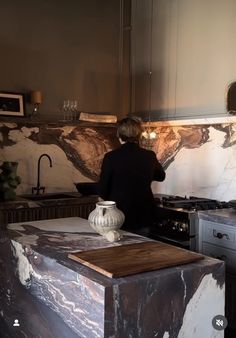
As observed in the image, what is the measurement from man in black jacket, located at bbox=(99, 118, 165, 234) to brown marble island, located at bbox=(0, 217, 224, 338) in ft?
2.42

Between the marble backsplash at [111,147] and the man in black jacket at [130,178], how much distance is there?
0.92m

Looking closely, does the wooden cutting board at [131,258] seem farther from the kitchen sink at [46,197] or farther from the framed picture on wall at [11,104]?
the framed picture on wall at [11,104]

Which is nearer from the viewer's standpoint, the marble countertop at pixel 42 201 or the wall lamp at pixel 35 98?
the marble countertop at pixel 42 201

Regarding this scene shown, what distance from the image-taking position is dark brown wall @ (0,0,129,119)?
379 centimetres

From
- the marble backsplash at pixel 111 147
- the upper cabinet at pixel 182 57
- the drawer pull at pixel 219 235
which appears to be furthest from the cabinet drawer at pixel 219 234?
the upper cabinet at pixel 182 57

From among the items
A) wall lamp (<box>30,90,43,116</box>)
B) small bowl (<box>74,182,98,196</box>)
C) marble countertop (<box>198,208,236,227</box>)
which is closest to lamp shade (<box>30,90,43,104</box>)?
wall lamp (<box>30,90,43,116</box>)

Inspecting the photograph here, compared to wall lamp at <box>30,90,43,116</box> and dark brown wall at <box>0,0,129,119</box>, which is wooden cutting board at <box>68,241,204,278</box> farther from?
dark brown wall at <box>0,0,129,119</box>

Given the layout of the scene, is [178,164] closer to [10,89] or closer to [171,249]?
[10,89]

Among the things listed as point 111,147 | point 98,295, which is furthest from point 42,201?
point 98,295

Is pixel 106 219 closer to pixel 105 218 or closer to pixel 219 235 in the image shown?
pixel 105 218

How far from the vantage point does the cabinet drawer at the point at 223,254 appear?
2.66m

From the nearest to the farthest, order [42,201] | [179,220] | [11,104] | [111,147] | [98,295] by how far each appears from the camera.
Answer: [98,295]
[179,220]
[42,201]
[11,104]
[111,147]

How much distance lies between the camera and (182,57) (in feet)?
13.0

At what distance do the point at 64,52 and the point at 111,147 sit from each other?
113 cm
